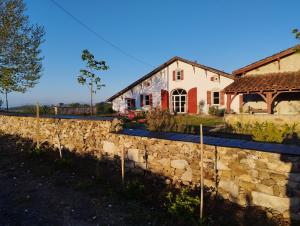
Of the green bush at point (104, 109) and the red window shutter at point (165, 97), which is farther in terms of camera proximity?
the green bush at point (104, 109)

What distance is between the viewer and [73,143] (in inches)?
322

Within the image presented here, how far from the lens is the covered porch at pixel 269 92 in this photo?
53.0 feet

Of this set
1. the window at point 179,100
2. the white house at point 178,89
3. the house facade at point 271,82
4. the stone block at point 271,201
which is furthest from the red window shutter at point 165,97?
the stone block at point 271,201

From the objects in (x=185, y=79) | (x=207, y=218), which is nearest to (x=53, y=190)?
(x=207, y=218)

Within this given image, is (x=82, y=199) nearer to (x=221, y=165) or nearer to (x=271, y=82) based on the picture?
(x=221, y=165)

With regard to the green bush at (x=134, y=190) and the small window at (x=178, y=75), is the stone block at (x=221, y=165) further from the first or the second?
the small window at (x=178, y=75)

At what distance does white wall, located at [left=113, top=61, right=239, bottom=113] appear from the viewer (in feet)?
79.2

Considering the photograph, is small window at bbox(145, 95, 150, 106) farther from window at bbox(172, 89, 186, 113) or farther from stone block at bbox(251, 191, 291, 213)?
stone block at bbox(251, 191, 291, 213)

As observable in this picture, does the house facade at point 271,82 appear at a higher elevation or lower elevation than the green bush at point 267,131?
higher

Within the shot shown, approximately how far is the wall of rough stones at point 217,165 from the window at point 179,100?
19690mm

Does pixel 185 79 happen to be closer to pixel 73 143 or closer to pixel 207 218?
pixel 73 143

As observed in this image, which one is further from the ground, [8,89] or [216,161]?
[8,89]

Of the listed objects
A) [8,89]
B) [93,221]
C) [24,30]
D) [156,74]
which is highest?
[24,30]

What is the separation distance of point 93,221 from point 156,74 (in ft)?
77.7
